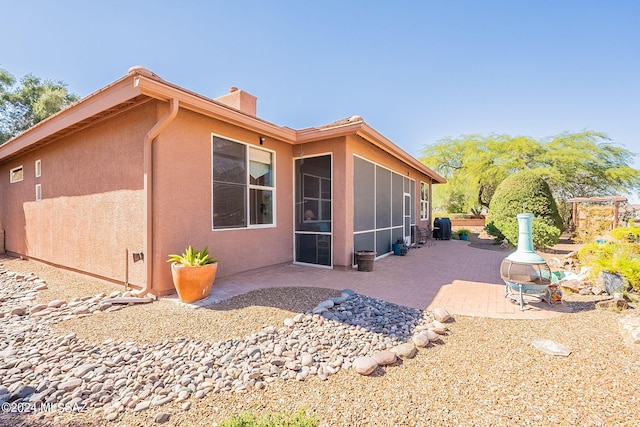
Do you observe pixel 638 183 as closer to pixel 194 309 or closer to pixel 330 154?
pixel 330 154

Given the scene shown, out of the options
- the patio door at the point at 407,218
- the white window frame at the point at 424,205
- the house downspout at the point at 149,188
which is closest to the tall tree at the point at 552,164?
the white window frame at the point at 424,205

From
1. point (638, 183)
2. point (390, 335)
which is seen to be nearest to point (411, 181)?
point (390, 335)

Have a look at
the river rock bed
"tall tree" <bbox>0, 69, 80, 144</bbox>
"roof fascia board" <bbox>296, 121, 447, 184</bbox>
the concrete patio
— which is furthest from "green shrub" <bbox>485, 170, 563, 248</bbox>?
"tall tree" <bbox>0, 69, 80, 144</bbox>

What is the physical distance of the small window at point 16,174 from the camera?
338 inches

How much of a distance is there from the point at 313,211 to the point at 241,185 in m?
2.02

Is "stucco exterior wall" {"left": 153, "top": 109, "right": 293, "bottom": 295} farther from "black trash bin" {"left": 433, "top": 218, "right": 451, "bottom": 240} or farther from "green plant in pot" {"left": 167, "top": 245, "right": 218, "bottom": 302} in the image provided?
"black trash bin" {"left": 433, "top": 218, "right": 451, "bottom": 240}

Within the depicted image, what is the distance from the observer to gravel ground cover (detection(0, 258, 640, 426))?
2.09m

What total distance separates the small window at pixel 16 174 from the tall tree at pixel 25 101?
33.0ft

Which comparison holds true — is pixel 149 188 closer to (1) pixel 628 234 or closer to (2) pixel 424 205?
(1) pixel 628 234

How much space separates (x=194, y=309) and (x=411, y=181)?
10.7 meters

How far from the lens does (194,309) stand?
4.11 m

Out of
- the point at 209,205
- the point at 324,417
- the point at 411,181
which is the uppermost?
the point at 411,181

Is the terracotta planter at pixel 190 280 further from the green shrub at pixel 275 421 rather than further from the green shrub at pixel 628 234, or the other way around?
the green shrub at pixel 628 234

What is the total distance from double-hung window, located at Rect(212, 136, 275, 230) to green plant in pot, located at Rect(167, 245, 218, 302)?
44.1 inches
